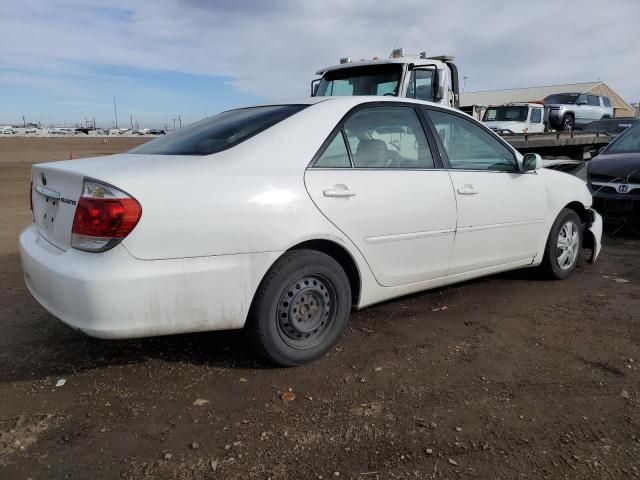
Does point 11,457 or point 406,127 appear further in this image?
point 406,127

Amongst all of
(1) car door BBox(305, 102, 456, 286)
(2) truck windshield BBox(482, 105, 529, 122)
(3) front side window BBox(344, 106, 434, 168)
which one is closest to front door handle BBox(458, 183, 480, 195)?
(1) car door BBox(305, 102, 456, 286)

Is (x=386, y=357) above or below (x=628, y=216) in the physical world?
below

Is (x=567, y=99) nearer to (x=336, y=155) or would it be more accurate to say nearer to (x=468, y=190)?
(x=468, y=190)

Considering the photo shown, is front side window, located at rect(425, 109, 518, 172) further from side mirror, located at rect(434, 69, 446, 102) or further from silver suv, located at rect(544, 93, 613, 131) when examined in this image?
silver suv, located at rect(544, 93, 613, 131)

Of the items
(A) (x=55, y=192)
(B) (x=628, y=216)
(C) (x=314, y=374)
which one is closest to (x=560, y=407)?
(C) (x=314, y=374)

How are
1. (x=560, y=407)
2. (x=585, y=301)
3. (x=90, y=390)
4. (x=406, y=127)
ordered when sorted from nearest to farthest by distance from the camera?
(x=560, y=407), (x=90, y=390), (x=406, y=127), (x=585, y=301)

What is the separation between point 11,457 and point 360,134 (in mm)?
2596

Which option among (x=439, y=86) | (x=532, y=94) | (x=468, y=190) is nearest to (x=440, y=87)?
(x=439, y=86)

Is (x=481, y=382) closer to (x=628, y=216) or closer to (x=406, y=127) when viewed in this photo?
(x=406, y=127)

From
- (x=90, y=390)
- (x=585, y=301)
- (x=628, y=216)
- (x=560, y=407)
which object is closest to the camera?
(x=560, y=407)

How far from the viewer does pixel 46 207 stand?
10.3ft

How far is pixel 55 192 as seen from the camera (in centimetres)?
302

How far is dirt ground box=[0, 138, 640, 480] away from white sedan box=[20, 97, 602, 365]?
1.17 feet

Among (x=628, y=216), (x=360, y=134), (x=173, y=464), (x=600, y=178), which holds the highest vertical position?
(x=360, y=134)
